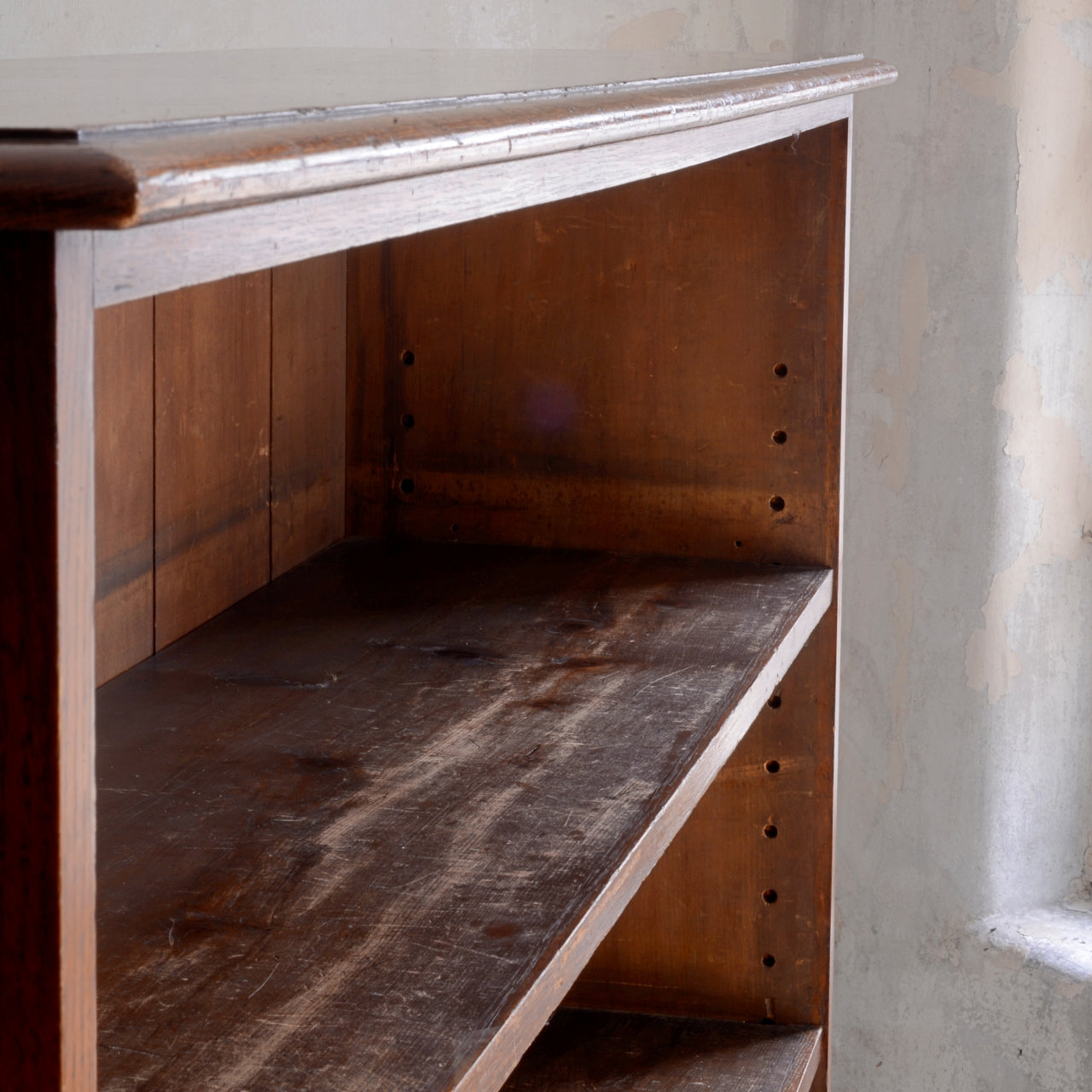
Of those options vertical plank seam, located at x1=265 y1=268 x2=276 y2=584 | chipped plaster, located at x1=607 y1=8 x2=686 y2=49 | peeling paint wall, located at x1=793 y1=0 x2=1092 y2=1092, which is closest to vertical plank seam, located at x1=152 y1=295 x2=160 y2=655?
vertical plank seam, located at x1=265 y1=268 x2=276 y2=584

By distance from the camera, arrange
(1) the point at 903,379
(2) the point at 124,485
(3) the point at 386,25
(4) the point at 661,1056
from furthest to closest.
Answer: (1) the point at 903,379
(3) the point at 386,25
(4) the point at 661,1056
(2) the point at 124,485

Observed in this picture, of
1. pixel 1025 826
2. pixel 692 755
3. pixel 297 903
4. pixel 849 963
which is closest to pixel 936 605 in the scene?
pixel 1025 826

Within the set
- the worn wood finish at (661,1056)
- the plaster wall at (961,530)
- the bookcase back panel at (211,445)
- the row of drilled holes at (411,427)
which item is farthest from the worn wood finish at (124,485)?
the plaster wall at (961,530)

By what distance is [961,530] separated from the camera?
2.51 metres

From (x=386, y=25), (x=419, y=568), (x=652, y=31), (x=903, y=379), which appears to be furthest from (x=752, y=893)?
(x=652, y=31)

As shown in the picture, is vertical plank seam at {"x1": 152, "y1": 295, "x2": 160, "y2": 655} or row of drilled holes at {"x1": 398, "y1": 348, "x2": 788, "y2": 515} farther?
row of drilled holes at {"x1": 398, "y1": 348, "x2": 788, "y2": 515}

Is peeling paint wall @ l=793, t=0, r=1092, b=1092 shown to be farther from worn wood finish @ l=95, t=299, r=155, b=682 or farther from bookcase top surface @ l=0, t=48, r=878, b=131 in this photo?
worn wood finish @ l=95, t=299, r=155, b=682

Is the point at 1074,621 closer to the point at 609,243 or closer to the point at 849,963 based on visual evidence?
the point at 849,963

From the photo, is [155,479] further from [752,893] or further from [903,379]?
[903,379]

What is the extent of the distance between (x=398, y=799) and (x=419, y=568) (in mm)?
494

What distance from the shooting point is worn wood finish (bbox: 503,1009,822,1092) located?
1.20 meters

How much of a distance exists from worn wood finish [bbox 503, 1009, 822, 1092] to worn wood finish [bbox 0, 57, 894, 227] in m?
0.84

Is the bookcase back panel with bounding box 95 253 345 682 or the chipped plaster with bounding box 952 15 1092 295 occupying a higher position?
the chipped plaster with bounding box 952 15 1092 295

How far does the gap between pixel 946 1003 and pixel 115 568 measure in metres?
2.12
